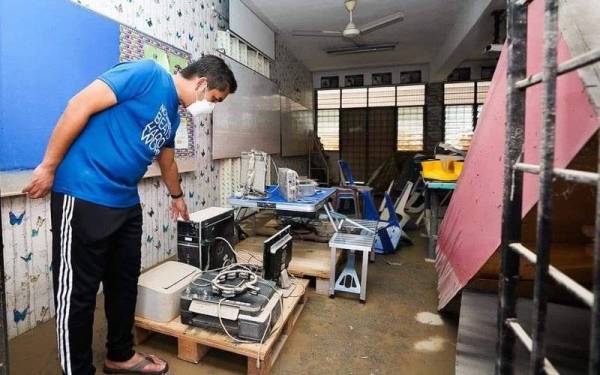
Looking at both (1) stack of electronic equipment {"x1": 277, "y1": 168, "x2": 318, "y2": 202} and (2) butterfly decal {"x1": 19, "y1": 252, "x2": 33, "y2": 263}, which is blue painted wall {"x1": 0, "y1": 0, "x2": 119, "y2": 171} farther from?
(1) stack of electronic equipment {"x1": 277, "y1": 168, "x2": 318, "y2": 202}

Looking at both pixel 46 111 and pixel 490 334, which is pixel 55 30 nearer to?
pixel 46 111

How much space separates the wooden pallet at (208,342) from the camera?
152 centimetres

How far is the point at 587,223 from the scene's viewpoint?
4.61ft

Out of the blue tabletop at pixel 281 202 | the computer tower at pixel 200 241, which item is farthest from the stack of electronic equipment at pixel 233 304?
the blue tabletop at pixel 281 202

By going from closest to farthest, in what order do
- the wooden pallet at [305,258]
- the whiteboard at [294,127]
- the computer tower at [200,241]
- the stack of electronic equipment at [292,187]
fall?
the computer tower at [200,241] → the wooden pallet at [305,258] → the stack of electronic equipment at [292,187] → the whiteboard at [294,127]

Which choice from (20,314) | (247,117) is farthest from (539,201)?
(247,117)

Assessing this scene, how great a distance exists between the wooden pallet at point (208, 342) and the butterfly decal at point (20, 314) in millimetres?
656

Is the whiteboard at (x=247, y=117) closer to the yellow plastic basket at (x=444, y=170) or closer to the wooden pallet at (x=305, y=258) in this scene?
the wooden pallet at (x=305, y=258)

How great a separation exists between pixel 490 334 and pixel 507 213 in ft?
2.48

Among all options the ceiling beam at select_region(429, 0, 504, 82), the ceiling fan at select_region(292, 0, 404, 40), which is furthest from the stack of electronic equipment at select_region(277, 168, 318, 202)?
the ceiling beam at select_region(429, 0, 504, 82)

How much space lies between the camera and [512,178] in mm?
970

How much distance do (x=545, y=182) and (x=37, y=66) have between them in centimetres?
232

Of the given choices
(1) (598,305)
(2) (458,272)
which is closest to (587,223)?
(2) (458,272)

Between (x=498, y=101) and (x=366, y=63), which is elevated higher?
(x=366, y=63)
